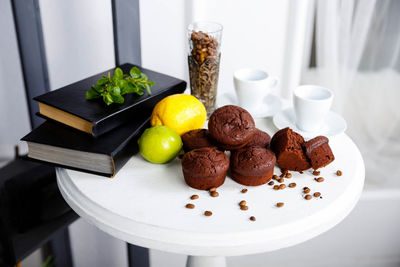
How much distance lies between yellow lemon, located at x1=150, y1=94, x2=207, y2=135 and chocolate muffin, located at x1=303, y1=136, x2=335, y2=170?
27cm

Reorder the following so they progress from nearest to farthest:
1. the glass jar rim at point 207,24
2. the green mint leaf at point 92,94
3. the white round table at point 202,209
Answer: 1. the white round table at point 202,209
2. the green mint leaf at point 92,94
3. the glass jar rim at point 207,24

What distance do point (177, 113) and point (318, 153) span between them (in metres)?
0.33

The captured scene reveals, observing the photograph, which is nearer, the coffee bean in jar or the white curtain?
the coffee bean in jar

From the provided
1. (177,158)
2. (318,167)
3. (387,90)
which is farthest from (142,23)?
(387,90)

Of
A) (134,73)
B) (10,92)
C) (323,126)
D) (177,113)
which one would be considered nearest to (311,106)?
(323,126)

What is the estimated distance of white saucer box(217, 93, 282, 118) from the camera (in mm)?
1136

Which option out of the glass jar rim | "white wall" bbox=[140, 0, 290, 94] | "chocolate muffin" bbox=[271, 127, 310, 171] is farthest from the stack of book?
"white wall" bbox=[140, 0, 290, 94]

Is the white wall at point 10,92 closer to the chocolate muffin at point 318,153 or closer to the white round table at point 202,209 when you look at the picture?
the white round table at point 202,209

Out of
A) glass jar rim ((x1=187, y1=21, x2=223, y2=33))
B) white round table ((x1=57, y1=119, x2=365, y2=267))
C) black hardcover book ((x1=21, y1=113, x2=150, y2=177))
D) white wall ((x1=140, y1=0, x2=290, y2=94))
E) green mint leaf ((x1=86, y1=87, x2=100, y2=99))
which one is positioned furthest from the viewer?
white wall ((x1=140, y1=0, x2=290, y2=94))

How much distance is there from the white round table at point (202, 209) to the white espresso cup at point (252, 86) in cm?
27

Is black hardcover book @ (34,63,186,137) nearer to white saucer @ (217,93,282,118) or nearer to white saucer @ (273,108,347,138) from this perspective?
white saucer @ (217,93,282,118)

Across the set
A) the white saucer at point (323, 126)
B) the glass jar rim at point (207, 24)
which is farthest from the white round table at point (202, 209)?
the glass jar rim at point (207, 24)

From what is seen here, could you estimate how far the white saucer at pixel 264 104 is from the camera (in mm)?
1136

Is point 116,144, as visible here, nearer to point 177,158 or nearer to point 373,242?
point 177,158
